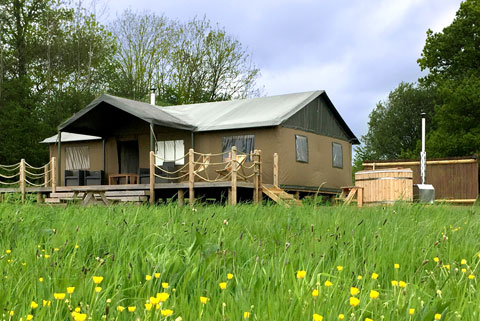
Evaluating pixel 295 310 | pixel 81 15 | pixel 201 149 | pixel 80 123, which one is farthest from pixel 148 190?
pixel 81 15

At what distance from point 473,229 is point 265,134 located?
1213cm

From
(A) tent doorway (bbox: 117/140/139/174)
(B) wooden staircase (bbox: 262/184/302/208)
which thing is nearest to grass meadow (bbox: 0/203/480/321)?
(B) wooden staircase (bbox: 262/184/302/208)

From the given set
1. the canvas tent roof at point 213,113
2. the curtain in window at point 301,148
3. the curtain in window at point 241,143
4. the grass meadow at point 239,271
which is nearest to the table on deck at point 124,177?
the canvas tent roof at point 213,113

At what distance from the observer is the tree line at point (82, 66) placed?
2823cm

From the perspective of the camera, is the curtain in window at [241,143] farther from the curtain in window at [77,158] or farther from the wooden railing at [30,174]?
the curtain in window at [77,158]

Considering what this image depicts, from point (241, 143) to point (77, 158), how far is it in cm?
779

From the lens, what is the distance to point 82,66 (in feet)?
106

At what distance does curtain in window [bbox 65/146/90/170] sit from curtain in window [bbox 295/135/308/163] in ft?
28.8

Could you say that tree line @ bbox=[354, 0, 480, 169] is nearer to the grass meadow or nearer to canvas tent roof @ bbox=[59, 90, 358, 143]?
canvas tent roof @ bbox=[59, 90, 358, 143]

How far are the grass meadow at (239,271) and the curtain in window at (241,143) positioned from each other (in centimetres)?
1138

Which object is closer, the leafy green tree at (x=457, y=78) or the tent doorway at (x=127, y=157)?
the tent doorway at (x=127, y=157)

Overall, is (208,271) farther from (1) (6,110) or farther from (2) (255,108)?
(1) (6,110)

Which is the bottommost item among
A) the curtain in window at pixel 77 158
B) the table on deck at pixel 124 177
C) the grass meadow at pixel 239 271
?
the grass meadow at pixel 239 271

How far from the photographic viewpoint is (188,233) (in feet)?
15.9
